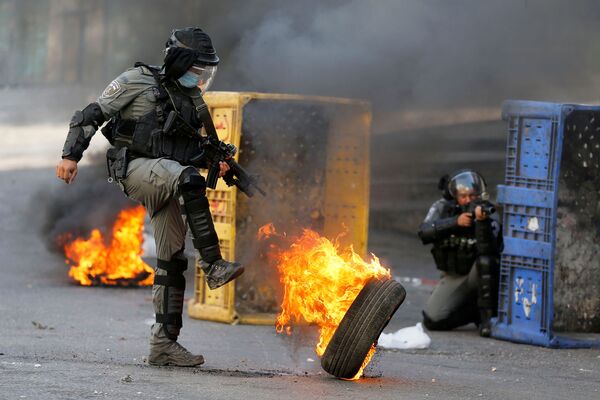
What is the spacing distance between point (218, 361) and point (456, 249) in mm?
2616

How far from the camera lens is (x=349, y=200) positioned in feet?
30.7

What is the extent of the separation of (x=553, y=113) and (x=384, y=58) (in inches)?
90.4

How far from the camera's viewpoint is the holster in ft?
21.4

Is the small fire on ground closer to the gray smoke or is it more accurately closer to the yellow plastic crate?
the yellow plastic crate

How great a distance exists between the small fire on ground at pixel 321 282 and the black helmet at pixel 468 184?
2.53 m

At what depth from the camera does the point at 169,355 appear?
657 cm

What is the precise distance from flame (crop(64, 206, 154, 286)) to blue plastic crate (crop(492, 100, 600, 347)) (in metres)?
3.42

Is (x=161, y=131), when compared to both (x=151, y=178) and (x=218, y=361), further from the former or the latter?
(x=218, y=361)

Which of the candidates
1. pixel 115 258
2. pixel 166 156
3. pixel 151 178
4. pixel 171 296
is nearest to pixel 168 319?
pixel 171 296

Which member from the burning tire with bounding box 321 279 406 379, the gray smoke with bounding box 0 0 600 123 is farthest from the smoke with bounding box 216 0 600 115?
the burning tire with bounding box 321 279 406 379

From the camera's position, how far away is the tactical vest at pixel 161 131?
6.48 metres

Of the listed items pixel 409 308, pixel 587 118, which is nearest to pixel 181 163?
pixel 587 118

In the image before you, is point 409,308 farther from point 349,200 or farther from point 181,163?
point 181,163

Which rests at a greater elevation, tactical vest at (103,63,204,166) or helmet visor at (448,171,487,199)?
tactical vest at (103,63,204,166)
